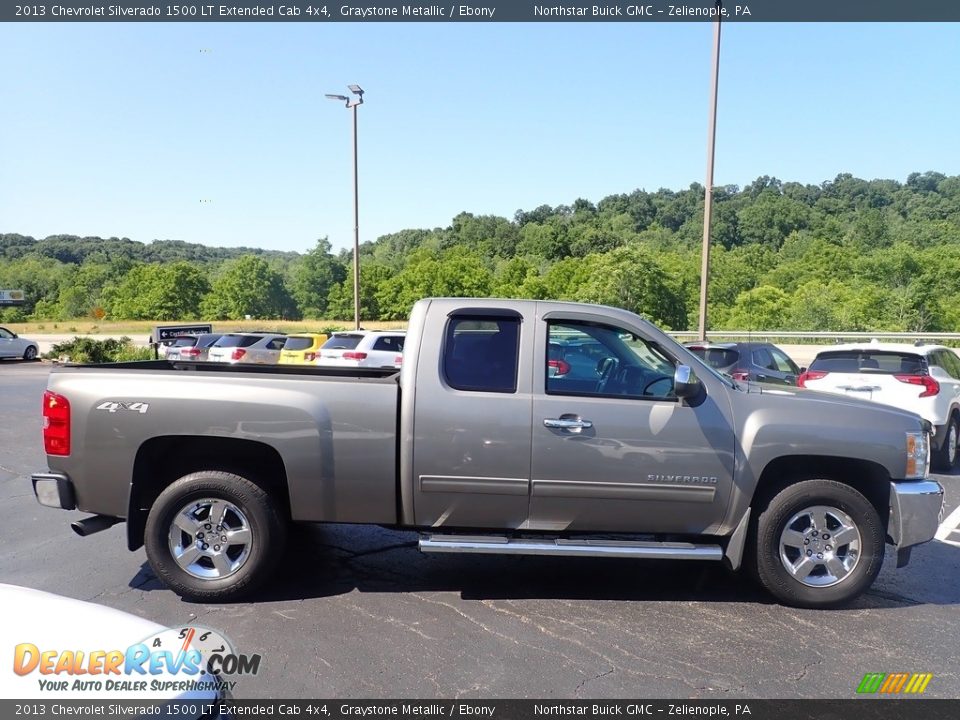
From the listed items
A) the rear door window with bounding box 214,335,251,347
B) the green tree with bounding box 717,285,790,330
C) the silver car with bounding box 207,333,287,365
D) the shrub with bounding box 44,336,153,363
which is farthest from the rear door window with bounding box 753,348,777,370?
the green tree with bounding box 717,285,790,330

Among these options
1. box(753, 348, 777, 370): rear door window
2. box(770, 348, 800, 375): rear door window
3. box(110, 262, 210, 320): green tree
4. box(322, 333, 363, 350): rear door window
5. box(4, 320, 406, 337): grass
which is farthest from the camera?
box(110, 262, 210, 320): green tree

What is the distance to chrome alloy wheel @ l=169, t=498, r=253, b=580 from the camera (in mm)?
4629

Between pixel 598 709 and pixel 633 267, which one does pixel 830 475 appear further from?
pixel 633 267

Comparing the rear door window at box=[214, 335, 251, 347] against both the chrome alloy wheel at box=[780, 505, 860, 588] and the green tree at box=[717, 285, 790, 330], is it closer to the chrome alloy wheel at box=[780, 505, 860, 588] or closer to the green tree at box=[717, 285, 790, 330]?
the chrome alloy wheel at box=[780, 505, 860, 588]

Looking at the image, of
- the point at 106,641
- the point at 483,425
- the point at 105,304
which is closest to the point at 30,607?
the point at 106,641

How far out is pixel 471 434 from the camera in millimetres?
4488

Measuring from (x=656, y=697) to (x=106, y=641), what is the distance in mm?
2488

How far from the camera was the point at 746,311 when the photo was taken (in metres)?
50.8

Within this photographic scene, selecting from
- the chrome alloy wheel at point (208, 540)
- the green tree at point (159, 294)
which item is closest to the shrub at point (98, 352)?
the chrome alloy wheel at point (208, 540)

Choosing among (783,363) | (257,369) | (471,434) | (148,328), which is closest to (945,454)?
(783,363)

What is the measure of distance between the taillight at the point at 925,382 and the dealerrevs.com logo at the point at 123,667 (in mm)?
9391

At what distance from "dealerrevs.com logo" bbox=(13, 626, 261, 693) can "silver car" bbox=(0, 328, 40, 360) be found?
33.9 meters

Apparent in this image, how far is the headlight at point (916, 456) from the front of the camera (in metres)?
4.61

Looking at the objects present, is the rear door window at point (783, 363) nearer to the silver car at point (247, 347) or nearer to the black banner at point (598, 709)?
the black banner at point (598, 709)
